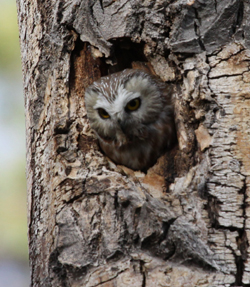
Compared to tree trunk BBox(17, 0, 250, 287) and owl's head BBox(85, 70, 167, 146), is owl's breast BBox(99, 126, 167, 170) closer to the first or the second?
owl's head BBox(85, 70, 167, 146)

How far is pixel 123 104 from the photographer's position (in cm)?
272

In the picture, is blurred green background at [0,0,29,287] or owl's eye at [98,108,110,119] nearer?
owl's eye at [98,108,110,119]

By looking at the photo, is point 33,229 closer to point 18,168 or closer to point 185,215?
point 185,215

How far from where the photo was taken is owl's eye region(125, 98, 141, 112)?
2.77 meters

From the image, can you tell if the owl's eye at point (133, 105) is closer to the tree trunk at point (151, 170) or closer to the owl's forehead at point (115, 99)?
the owl's forehead at point (115, 99)

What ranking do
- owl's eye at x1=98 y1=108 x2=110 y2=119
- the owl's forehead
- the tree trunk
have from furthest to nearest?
1. owl's eye at x1=98 y1=108 x2=110 y2=119
2. the owl's forehead
3. the tree trunk

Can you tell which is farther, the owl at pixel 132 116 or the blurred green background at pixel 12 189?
the blurred green background at pixel 12 189

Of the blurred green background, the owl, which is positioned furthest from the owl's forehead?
the blurred green background

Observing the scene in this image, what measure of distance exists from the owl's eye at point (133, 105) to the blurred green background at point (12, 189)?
2.80 meters

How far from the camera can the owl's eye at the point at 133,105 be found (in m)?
2.77

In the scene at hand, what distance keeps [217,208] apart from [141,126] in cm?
117

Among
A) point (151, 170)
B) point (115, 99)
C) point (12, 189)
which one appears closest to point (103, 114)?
point (115, 99)

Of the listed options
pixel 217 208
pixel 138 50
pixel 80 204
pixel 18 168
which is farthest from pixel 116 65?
pixel 18 168

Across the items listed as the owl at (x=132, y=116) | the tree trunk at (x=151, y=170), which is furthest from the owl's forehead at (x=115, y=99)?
the tree trunk at (x=151, y=170)
